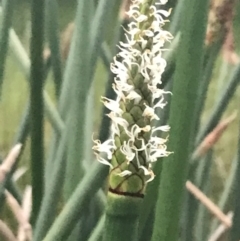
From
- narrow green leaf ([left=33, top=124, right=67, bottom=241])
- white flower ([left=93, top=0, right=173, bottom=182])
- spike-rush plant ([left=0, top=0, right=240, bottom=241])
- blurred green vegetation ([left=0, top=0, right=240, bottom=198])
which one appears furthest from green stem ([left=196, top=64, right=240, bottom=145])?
blurred green vegetation ([left=0, top=0, right=240, bottom=198])

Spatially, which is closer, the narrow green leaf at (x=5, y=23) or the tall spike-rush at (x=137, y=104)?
the tall spike-rush at (x=137, y=104)

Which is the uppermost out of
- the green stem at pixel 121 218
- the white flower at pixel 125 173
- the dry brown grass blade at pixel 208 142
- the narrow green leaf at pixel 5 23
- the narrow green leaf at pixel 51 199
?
the narrow green leaf at pixel 5 23

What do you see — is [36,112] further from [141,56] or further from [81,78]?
[141,56]

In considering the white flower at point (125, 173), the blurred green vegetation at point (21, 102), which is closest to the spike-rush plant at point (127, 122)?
the white flower at point (125, 173)

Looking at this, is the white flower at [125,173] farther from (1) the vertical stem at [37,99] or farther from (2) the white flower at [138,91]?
(1) the vertical stem at [37,99]

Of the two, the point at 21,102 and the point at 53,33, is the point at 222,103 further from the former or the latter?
the point at 21,102

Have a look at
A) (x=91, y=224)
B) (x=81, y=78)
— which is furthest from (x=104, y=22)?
(x=91, y=224)

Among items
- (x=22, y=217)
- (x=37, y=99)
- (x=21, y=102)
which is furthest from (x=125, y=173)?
(x=21, y=102)

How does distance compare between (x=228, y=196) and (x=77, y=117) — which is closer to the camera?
(x=77, y=117)
